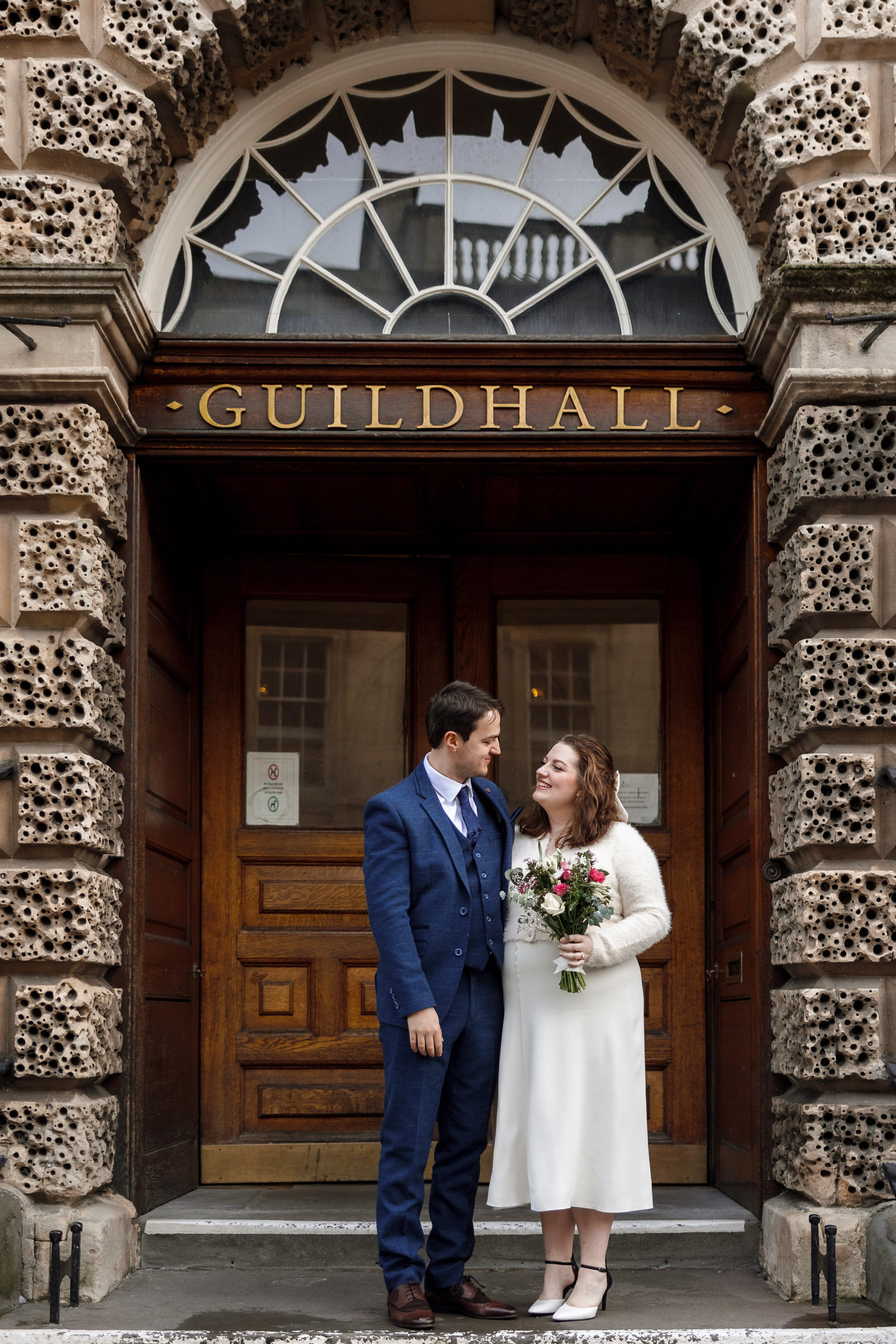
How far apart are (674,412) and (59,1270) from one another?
176 inches

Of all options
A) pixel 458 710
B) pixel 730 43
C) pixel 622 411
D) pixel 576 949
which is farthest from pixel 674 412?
pixel 576 949

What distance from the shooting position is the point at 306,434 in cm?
680

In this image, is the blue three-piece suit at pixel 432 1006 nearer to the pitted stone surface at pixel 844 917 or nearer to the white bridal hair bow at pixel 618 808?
the white bridal hair bow at pixel 618 808

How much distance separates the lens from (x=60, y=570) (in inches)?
249

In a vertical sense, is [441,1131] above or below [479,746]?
below

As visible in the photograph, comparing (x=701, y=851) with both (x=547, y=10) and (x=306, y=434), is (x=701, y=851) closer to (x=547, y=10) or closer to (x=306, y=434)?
Answer: (x=306, y=434)

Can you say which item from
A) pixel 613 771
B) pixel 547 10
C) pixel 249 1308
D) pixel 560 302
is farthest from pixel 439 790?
pixel 547 10

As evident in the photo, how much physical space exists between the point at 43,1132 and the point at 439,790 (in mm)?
2177

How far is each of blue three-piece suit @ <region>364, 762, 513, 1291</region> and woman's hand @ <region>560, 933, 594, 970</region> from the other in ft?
1.43

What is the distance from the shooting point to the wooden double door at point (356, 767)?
7.70 m

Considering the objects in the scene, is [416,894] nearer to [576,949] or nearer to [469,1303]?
[576,949]

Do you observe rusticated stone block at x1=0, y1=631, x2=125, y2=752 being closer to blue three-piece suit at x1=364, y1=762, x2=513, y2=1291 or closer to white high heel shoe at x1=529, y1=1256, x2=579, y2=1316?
blue three-piece suit at x1=364, y1=762, x2=513, y2=1291

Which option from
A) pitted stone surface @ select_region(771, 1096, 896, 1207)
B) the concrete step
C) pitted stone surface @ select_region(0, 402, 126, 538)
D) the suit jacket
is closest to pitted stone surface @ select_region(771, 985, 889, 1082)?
pitted stone surface @ select_region(771, 1096, 896, 1207)

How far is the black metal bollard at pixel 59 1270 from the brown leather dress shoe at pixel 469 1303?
52.7 inches
